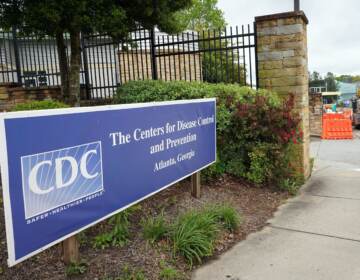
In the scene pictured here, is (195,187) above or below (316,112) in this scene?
below

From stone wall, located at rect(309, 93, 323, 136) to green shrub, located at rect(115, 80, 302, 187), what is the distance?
38.6 ft

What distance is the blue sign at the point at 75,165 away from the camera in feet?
7.35

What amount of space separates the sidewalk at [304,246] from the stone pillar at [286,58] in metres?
1.29

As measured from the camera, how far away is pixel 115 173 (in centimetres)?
305

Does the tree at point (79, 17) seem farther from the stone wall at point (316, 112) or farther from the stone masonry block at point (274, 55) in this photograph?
the stone wall at point (316, 112)

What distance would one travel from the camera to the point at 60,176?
8.20 feet

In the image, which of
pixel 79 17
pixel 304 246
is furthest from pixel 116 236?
pixel 79 17

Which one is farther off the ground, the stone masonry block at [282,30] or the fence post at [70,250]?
the stone masonry block at [282,30]

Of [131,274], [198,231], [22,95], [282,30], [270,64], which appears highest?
[282,30]

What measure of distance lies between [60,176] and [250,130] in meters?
3.57

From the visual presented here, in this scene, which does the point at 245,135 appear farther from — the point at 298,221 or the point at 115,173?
the point at 115,173

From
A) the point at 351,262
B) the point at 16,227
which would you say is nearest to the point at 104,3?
the point at 16,227

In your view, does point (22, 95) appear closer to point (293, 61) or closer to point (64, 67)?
point (64, 67)

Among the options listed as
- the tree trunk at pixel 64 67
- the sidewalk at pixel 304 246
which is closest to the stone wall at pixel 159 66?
the tree trunk at pixel 64 67
